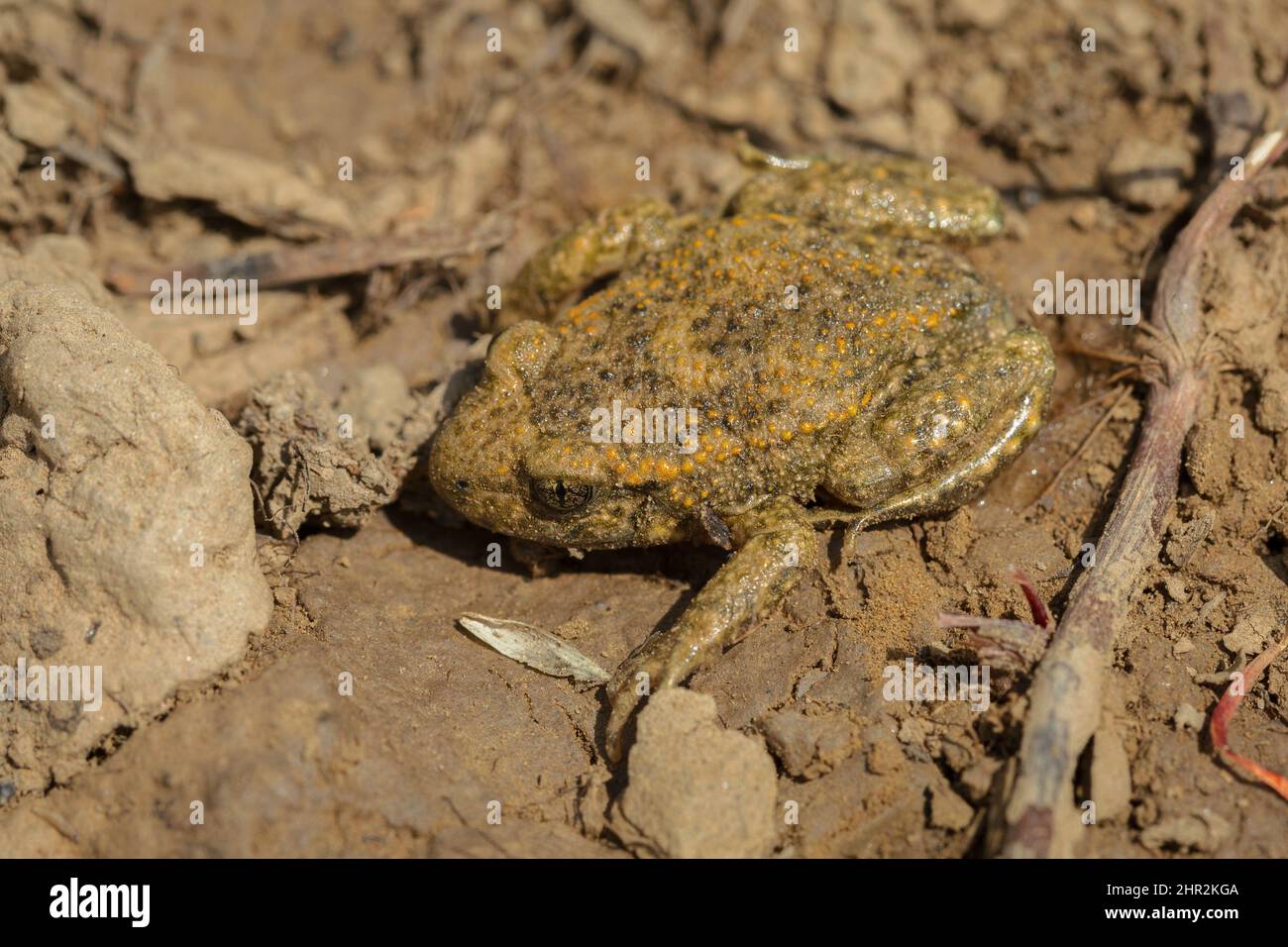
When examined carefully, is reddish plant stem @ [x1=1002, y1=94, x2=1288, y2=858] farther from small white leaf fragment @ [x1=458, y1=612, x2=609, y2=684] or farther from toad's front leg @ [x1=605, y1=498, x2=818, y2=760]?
small white leaf fragment @ [x1=458, y1=612, x2=609, y2=684]

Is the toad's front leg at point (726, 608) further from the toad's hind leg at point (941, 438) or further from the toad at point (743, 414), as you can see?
the toad's hind leg at point (941, 438)

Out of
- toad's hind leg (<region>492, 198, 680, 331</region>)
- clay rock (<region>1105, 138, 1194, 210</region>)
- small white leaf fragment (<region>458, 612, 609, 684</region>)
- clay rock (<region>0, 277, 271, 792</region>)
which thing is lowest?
small white leaf fragment (<region>458, 612, 609, 684</region>)

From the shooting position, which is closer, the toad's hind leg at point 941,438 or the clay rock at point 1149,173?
the toad's hind leg at point 941,438

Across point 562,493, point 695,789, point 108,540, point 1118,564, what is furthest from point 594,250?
point 1118,564

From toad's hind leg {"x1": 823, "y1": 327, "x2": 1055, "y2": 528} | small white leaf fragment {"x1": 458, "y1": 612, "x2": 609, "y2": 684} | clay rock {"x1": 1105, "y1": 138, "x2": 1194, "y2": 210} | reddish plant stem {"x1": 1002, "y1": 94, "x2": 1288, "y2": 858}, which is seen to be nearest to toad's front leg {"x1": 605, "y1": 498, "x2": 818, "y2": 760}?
small white leaf fragment {"x1": 458, "y1": 612, "x2": 609, "y2": 684}

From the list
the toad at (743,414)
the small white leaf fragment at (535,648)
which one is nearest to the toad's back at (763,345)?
the toad at (743,414)
